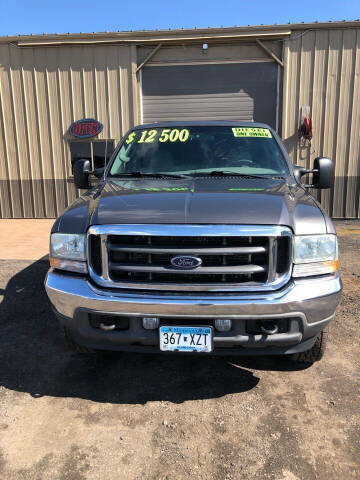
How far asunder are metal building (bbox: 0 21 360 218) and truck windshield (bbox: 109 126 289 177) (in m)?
5.24

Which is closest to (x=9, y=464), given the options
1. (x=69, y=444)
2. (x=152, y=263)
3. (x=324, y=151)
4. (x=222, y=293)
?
(x=69, y=444)

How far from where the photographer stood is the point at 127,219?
2346 millimetres

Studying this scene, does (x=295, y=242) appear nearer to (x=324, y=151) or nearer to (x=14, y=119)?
(x=324, y=151)

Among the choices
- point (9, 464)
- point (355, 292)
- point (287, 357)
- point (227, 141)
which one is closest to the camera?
point (9, 464)

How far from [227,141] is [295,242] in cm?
179

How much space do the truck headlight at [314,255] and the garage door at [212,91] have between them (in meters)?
7.39

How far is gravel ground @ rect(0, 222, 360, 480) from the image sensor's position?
6.61 feet

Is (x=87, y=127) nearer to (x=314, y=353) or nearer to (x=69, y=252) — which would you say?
(x=69, y=252)

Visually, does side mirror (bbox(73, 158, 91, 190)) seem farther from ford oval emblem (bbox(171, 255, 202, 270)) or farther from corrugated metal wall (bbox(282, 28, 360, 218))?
corrugated metal wall (bbox(282, 28, 360, 218))

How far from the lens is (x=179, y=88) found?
909cm

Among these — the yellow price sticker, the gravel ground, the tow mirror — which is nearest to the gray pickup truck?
the gravel ground

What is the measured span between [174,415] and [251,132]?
2793 millimetres

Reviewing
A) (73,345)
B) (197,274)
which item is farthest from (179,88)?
(197,274)

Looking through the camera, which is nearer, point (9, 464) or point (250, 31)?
point (9, 464)
